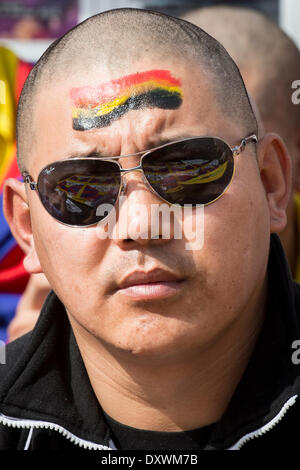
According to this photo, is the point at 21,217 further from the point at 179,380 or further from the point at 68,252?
the point at 179,380

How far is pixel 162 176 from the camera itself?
6.16ft

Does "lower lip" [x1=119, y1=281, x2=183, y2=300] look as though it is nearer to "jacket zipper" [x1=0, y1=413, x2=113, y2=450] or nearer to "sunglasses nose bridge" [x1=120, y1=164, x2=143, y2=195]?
"sunglasses nose bridge" [x1=120, y1=164, x2=143, y2=195]

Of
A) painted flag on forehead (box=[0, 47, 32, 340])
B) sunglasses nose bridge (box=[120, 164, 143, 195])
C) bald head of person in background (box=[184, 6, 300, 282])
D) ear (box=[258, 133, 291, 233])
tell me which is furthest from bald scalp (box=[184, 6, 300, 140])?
sunglasses nose bridge (box=[120, 164, 143, 195])

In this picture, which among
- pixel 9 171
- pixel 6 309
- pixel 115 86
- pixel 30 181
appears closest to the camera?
pixel 115 86

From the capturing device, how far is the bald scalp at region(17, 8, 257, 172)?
200 cm

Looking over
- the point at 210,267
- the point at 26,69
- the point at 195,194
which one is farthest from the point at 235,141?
the point at 26,69

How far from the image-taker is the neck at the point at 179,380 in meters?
2.02

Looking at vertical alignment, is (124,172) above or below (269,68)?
below

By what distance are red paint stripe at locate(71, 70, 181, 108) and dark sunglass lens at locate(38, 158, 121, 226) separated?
17 centimetres

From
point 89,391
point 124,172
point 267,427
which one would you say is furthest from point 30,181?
point 267,427

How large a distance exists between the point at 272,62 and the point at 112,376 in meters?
1.98

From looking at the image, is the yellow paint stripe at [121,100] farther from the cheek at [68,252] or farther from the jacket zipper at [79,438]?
the jacket zipper at [79,438]

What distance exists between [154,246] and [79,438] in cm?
64

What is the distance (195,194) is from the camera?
1.89 meters
